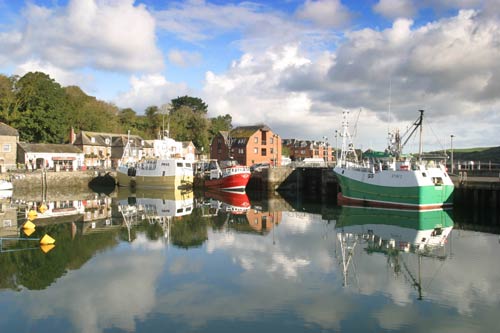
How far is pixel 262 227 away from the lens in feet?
89.8

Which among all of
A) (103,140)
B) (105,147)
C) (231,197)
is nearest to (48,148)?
(105,147)

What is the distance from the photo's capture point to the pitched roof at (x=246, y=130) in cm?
7031

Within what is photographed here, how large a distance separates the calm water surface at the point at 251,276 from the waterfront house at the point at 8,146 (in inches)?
1146

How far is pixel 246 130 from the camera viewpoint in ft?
236

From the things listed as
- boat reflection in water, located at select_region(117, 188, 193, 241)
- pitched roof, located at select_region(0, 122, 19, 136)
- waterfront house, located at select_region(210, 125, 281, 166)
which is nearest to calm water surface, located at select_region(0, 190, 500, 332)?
boat reflection in water, located at select_region(117, 188, 193, 241)

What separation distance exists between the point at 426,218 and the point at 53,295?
23.9 meters

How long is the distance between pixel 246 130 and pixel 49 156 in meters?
29.6

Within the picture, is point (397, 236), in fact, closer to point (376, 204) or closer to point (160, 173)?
point (376, 204)

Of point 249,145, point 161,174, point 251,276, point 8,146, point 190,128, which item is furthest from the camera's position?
point 190,128

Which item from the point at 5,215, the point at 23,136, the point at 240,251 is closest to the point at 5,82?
the point at 23,136

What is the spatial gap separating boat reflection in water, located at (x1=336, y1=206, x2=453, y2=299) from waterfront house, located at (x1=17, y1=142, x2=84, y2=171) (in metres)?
41.3

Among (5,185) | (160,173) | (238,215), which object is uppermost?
(160,173)

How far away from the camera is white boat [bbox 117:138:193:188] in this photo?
50.6 metres

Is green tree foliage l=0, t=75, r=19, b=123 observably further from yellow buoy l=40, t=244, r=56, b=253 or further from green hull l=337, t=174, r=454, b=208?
green hull l=337, t=174, r=454, b=208
